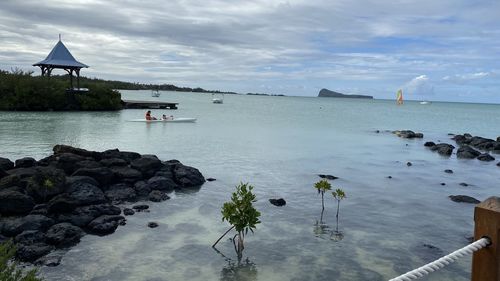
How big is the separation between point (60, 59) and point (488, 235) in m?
64.5

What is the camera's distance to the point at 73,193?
1498 cm

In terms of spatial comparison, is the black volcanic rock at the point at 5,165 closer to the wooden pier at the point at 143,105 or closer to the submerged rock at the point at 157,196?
the submerged rock at the point at 157,196

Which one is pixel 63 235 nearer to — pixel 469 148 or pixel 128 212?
pixel 128 212

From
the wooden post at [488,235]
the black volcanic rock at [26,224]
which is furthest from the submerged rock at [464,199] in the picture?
the wooden post at [488,235]

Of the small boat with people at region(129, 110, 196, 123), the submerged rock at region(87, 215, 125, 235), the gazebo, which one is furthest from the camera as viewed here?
the gazebo

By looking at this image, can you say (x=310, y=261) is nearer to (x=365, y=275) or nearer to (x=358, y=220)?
(x=365, y=275)

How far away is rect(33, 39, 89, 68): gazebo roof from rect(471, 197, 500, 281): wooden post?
62162 mm

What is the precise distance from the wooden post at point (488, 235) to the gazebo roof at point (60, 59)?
204ft

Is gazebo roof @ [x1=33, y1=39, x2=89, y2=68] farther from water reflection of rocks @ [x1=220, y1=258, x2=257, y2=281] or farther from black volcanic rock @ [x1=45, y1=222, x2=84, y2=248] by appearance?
water reflection of rocks @ [x1=220, y1=258, x2=257, y2=281]

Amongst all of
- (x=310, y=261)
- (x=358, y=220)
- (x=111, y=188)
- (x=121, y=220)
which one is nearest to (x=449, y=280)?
(x=310, y=261)

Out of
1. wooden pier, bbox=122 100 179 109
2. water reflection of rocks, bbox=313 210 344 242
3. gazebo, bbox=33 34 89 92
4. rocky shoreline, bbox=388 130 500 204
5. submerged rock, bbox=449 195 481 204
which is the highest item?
gazebo, bbox=33 34 89 92

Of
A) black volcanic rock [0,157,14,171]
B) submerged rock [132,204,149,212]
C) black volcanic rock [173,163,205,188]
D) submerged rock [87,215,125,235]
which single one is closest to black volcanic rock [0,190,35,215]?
submerged rock [87,215,125,235]

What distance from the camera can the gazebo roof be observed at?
2300 inches

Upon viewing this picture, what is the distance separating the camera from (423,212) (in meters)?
16.7
